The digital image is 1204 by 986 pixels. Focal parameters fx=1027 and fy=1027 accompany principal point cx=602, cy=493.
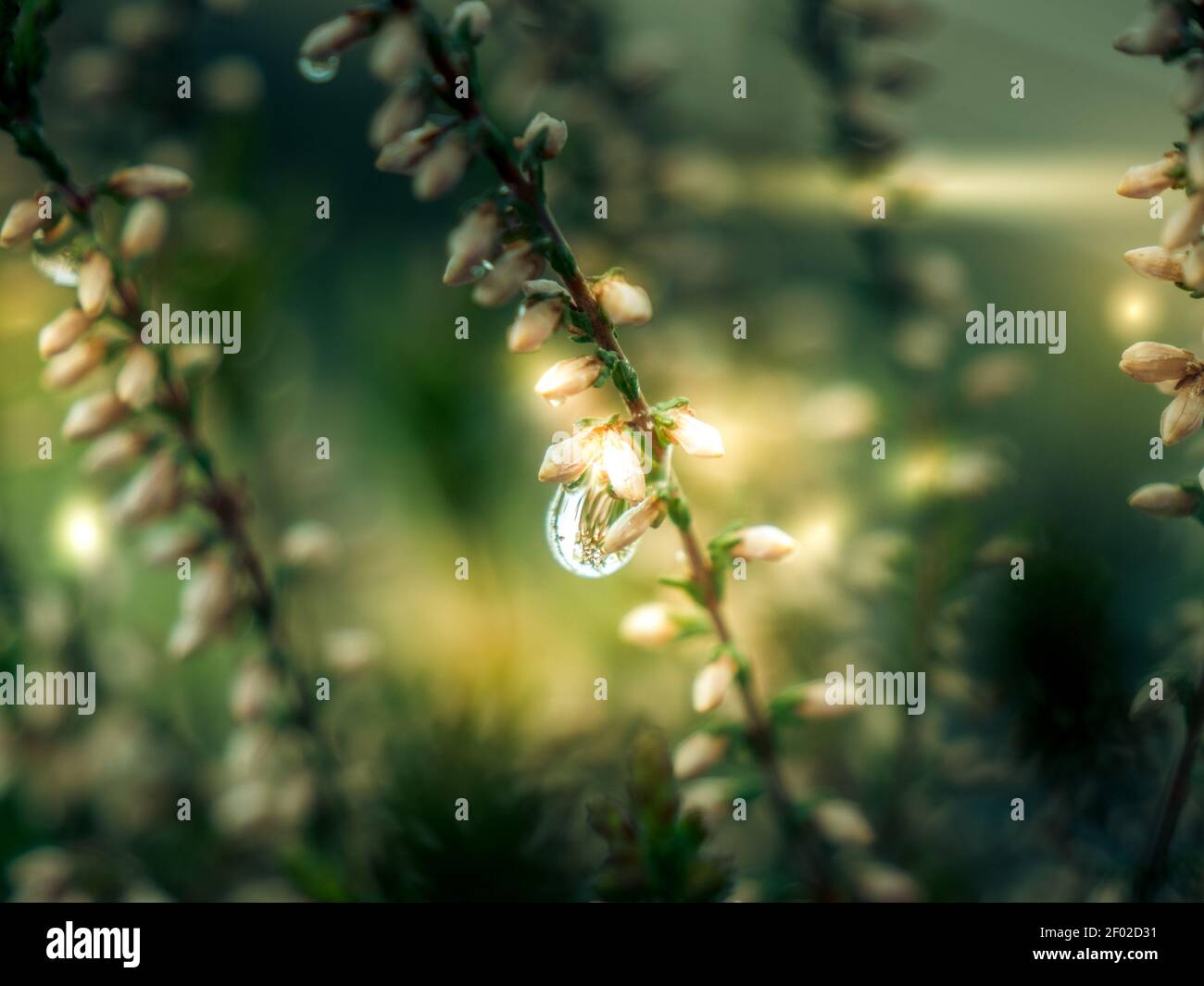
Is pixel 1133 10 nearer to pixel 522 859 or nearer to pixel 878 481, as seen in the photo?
pixel 878 481

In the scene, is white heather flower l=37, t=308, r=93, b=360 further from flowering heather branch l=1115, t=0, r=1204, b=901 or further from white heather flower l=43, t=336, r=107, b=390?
flowering heather branch l=1115, t=0, r=1204, b=901

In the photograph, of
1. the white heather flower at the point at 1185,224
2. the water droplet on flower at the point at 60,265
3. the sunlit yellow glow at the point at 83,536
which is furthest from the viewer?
the sunlit yellow glow at the point at 83,536

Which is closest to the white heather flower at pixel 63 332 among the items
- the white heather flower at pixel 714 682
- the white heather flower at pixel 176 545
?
the white heather flower at pixel 176 545

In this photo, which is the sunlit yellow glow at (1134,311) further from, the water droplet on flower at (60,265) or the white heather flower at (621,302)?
the water droplet on flower at (60,265)

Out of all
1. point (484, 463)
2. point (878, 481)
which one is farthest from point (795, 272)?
point (484, 463)

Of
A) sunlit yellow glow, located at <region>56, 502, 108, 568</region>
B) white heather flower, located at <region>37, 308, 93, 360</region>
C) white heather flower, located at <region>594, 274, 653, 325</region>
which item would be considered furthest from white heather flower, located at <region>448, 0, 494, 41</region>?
sunlit yellow glow, located at <region>56, 502, 108, 568</region>
